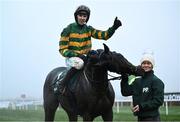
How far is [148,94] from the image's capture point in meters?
6.09

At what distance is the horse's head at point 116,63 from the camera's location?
20.7ft

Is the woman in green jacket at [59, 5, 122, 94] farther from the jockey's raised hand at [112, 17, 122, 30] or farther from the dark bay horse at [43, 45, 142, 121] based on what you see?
the dark bay horse at [43, 45, 142, 121]

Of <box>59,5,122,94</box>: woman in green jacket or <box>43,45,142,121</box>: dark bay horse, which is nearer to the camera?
<box>43,45,142,121</box>: dark bay horse

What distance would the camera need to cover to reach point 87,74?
696 cm

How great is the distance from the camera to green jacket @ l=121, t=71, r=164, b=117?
235 inches

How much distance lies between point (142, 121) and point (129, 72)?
779 mm

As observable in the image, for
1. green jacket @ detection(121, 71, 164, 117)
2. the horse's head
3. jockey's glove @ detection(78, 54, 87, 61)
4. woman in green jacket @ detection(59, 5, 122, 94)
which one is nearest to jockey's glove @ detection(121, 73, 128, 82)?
the horse's head

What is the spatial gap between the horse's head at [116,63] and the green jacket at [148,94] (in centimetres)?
16

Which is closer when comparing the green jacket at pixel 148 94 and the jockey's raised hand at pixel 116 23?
the green jacket at pixel 148 94

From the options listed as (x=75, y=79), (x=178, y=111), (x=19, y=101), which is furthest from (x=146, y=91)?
(x=19, y=101)

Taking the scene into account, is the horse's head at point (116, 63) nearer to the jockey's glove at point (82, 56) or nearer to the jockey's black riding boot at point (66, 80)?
the jockey's glove at point (82, 56)

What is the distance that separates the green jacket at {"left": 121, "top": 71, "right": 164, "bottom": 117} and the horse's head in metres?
0.16

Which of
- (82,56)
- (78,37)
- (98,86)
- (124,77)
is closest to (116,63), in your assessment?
(124,77)

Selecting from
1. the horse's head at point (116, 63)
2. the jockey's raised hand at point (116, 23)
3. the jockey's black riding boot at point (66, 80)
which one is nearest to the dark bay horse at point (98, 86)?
the horse's head at point (116, 63)
